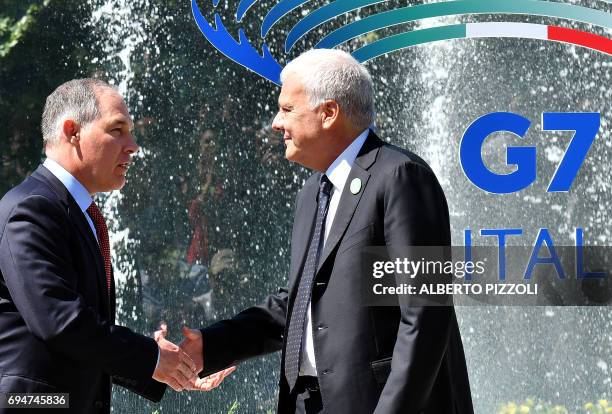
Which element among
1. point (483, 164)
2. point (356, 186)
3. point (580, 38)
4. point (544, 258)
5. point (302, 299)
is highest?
point (580, 38)

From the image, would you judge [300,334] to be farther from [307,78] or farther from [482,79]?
[482,79]

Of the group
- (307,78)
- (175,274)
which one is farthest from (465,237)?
(307,78)

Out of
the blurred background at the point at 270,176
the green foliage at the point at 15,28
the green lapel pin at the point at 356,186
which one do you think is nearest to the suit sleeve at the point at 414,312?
the green lapel pin at the point at 356,186

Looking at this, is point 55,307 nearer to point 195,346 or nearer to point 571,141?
point 195,346

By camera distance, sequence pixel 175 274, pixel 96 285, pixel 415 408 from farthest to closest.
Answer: pixel 175 274, pixel 96 285, pixel 415 408

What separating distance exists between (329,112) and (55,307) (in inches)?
36.0

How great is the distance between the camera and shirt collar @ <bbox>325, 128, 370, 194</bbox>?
2.92 metres

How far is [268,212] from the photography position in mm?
7934

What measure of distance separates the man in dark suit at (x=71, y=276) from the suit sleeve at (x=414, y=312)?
2.34 feet

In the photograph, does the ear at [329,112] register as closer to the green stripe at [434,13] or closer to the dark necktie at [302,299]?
the dark necktie at [302,299]

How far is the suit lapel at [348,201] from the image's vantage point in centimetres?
281

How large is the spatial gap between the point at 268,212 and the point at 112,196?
1.28 meters

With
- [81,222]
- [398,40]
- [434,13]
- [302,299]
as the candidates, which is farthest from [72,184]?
[434,13]

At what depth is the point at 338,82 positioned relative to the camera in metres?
2.91
